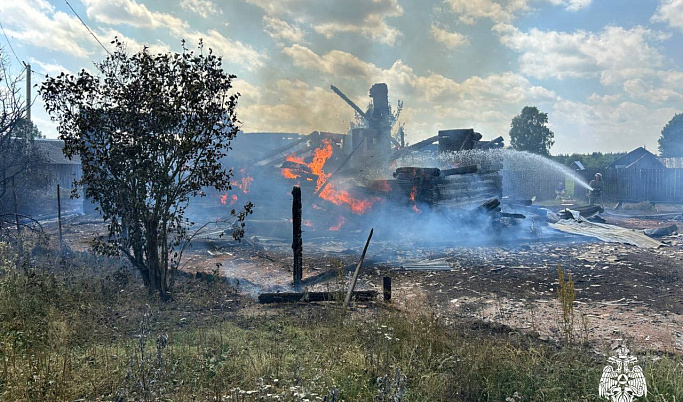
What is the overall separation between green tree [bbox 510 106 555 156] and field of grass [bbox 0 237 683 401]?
4593 centimetres

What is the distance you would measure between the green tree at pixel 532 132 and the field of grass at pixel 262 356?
4593 centimetres

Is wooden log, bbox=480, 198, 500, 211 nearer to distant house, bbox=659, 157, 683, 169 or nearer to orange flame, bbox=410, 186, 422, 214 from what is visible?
orange flame, bbox=410, 186, 422, 214

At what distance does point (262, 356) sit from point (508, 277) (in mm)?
6850

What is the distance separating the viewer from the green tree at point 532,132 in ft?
157

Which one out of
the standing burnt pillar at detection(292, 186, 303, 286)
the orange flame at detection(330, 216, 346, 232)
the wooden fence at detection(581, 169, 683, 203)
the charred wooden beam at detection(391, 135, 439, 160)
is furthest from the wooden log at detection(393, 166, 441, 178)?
the wooden fence at detection(581, 169, 683, 203)

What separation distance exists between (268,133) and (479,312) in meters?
33.6

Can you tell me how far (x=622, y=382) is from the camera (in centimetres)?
425

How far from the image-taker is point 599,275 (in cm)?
984

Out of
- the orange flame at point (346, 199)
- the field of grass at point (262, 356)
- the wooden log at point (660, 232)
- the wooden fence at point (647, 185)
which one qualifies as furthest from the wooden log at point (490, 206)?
the wooden fence at point (647, 185)

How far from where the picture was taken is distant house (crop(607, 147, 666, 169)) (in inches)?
1614

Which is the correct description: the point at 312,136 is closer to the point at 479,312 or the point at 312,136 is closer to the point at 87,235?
the point at 87,235

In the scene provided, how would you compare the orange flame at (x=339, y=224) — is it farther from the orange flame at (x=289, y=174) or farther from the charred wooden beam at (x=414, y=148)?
the charred wooden beam at (x=414, y=148)

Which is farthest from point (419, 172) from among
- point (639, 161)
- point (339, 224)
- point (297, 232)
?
point (639, 161)

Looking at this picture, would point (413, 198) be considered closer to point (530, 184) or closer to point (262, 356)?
point (262, 356)
